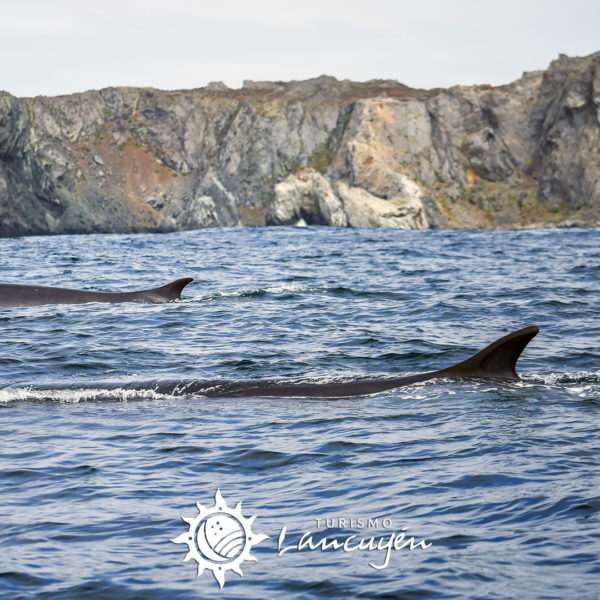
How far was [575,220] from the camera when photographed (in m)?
158

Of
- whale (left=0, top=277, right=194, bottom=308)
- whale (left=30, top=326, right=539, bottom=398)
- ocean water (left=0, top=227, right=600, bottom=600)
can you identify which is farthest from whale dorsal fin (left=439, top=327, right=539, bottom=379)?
whale (left=0, top=277, right=194, bottom=308)

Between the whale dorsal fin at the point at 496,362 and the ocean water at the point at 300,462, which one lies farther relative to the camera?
the whale dorsal fin at the point at 496,362

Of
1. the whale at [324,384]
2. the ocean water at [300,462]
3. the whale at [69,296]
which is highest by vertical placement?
A: the whale at [69,296]

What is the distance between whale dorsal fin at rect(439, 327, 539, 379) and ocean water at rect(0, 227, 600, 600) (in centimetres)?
25

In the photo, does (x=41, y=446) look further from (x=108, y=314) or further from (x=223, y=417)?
(x=108, y=314)

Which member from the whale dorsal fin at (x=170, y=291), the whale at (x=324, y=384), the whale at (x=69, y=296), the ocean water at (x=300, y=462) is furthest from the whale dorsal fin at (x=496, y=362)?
the whale dorsal fin at (x=170, y=291)

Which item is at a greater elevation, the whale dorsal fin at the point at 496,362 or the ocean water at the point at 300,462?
the whale dorsal fin at the point at 496,362

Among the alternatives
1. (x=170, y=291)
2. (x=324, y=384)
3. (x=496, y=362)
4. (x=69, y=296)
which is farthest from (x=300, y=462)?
(x=69, y=296)

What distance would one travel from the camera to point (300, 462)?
8648 millimetres

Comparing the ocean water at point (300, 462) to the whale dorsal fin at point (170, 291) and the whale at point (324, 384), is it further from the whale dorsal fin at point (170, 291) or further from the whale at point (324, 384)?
the whale dorsal fin at point (170, 291)

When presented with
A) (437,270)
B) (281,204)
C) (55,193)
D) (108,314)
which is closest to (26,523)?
(108,314)

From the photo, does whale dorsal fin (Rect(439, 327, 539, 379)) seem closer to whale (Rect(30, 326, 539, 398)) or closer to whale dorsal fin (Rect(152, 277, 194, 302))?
whale (Rect(30, 326, 539, 398))

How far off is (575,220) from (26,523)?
16052 cm

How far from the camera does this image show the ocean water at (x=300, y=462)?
5.84m
